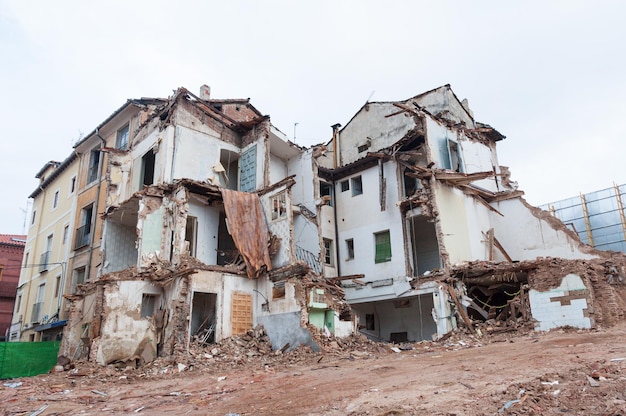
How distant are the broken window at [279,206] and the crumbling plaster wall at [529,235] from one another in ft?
36.0

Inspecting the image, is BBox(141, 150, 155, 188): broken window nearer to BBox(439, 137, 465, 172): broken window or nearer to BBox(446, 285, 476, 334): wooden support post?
BBox(439, 137, 465, 172): broken window

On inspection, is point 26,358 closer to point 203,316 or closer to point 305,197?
point 203,316

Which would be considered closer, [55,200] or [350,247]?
[350,247]

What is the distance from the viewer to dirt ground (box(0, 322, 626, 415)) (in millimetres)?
6637

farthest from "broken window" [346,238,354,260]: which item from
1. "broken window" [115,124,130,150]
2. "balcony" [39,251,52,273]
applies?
"balcony" [39,251,52,273]

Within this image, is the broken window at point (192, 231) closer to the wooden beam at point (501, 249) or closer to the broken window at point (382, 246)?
the broken window at point (382, 246)

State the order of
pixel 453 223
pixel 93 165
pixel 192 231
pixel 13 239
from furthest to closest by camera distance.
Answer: pixel 13 239
pixel 93 165
pixel 453 223
pixel 192 231

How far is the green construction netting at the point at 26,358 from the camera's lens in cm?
1636

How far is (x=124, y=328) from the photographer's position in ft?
50.6

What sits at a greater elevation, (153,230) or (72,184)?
(72,184)

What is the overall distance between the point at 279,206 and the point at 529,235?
11.9m

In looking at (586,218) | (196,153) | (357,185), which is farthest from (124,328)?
(586,218)

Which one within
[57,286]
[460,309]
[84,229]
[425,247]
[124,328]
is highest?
[84,229]

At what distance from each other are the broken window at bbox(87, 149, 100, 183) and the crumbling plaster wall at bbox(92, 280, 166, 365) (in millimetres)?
11341
